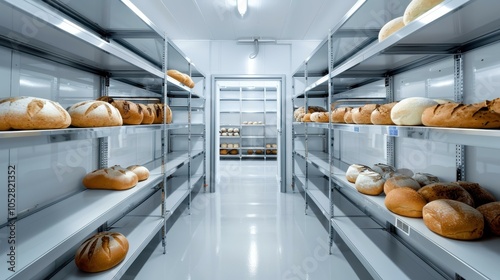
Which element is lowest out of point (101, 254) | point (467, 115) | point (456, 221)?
point (101, 254)

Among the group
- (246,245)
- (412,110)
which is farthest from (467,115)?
(246,245)

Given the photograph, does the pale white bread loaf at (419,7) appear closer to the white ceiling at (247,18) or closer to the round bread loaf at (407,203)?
the round bread loaf at (407,203)

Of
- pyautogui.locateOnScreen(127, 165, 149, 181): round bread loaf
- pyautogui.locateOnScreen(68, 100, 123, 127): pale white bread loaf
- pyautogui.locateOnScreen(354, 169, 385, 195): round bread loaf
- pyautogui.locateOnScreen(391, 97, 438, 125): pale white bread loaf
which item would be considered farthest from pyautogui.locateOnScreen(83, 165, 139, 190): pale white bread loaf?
pyautogui.locateOnScreen(391, 97, 438, 125): pale white bread loaf

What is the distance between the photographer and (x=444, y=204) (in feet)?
3.72

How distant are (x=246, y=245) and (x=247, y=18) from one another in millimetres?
2800

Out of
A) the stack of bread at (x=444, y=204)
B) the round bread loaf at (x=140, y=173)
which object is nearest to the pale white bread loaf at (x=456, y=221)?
the stack of bread at (x=444, y=204)

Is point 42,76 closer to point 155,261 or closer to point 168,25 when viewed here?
point 155,261

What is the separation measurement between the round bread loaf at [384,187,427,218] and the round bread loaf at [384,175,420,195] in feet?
0.61

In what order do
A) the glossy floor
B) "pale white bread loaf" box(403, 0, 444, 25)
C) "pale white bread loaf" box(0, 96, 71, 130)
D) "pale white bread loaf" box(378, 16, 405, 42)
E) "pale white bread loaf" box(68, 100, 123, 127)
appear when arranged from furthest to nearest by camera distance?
the glossy floor < "pale white bread loaf" box(378, 16, 405, 42) < "pale white bread loaf" box(68, 100, 123, 127) < "pale white bread loaf" box(403, 0, 444, 25) < "pale white bread loaf" box(0, 96, 71, 130)

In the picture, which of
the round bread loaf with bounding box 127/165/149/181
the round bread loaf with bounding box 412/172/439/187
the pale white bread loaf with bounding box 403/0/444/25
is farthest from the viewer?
the round bread loaf with bounding box 127/165/149/181

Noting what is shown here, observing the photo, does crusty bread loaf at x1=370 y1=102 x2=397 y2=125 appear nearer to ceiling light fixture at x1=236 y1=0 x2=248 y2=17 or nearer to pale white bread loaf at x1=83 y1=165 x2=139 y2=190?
pale white bread loaf at x1=83 y1=165 x2=139 y2=190

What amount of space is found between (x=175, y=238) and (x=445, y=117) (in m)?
2.37

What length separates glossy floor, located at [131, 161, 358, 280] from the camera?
77.5 inches

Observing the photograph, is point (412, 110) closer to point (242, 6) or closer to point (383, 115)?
point (383, 115)
